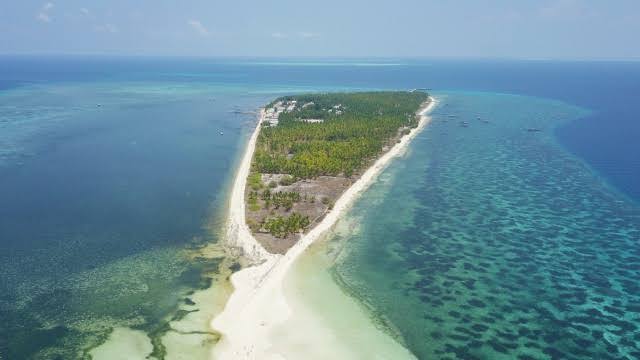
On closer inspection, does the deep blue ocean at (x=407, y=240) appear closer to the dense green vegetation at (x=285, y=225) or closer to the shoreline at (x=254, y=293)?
the shoreline at (x=254, y=293)

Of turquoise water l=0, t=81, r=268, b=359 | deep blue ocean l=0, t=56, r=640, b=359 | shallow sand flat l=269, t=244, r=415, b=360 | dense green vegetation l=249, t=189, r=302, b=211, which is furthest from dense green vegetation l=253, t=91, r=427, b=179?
shallow sand flat l=269, t=244, r=415, b=360

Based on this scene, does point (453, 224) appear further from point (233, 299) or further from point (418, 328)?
point (233, 299)

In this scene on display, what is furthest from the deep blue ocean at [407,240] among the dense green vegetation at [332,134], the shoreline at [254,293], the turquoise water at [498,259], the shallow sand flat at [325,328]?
the dense green vegetation at [332,134]

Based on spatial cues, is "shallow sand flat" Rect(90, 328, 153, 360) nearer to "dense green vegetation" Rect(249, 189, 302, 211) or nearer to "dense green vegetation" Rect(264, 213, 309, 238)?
"dense green vegetation" Rect(264, 213, 309, 238)

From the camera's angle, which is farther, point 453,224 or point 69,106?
point 69,106

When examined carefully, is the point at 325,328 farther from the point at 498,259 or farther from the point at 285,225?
the point at 498,259

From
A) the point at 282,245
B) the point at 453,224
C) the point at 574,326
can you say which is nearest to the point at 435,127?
the point at 453,224
